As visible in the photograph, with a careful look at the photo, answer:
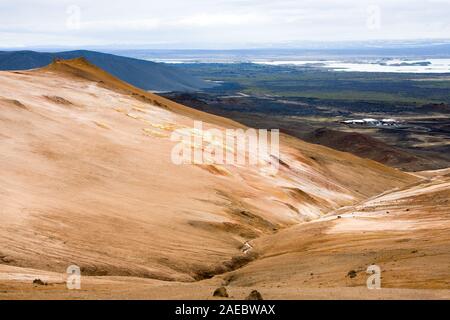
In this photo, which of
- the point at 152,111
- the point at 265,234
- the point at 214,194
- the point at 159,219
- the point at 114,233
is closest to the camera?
→ the point at 114,233

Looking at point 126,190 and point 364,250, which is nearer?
point 364,250

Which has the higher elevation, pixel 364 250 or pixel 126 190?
pixel 364 250

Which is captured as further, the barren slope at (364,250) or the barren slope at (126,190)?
the barren slope at (126,190)

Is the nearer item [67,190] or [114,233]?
[114,233]

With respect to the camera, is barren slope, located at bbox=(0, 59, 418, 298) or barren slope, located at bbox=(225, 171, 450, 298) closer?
barren slope, located at bbox=(225, 171, 450, 298)

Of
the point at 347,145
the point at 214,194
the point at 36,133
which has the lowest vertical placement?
the point at 347,145
